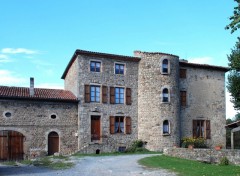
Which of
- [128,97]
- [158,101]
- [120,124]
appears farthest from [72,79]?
[158,101]

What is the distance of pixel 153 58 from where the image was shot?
29234 mm

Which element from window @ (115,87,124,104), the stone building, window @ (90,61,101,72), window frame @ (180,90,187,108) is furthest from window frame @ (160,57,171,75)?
window @ (90,61,101,72)

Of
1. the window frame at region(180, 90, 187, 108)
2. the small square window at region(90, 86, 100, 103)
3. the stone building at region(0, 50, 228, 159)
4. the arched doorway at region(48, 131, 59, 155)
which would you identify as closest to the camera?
the stone building at region(0, 50, 228, 159)

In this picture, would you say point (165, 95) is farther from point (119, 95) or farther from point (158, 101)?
point (119, 95)

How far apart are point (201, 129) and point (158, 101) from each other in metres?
5.78

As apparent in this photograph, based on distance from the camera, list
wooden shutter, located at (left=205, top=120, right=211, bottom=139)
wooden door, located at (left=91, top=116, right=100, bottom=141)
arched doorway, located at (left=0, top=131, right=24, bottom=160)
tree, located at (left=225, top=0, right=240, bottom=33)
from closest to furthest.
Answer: tree, located at (left=225, top=0, right=240, bottom=33) → arched doorway, located at (left=0, top=131, right=24, bottom=160) → wooden door, located at (left=91, top=116, right=100, bottom=141) → wooden shutter, located at (left=205, top=120, right=211, bottom=139)

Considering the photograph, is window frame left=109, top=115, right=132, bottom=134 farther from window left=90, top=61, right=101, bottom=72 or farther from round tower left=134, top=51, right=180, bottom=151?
window left=90, top=61, right=101, bottom=72

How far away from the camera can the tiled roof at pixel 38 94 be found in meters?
25.4

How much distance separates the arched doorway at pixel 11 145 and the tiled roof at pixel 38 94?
110 inches

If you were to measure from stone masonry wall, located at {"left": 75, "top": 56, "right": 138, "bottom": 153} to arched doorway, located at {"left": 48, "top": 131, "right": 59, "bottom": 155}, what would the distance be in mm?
1886

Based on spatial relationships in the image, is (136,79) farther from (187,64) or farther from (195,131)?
(195,131)

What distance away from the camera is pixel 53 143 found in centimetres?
2652

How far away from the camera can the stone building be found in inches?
1013

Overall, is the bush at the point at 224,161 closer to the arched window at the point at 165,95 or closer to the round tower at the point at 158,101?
the round tower at the point at 158,101
